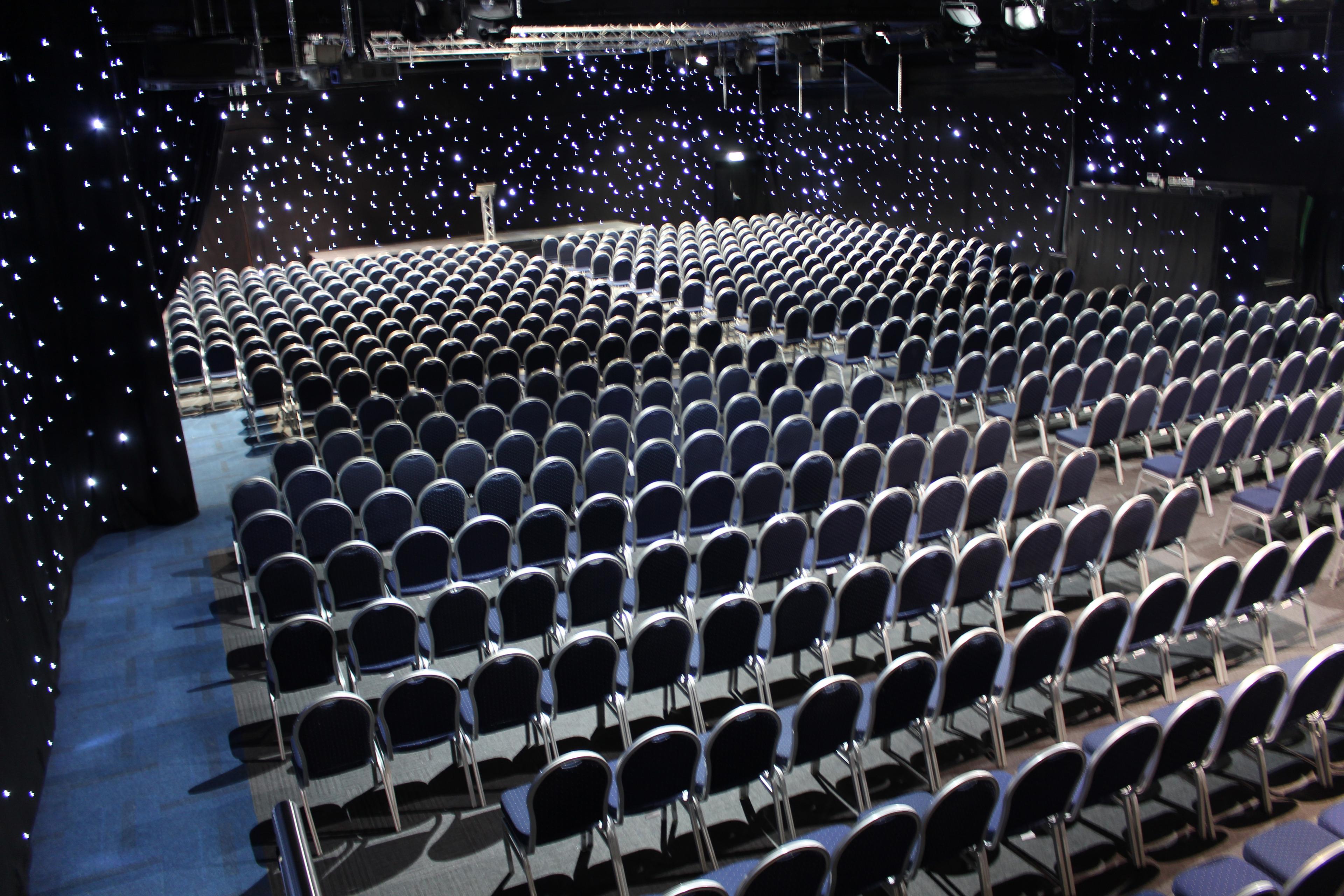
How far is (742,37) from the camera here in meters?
16.7

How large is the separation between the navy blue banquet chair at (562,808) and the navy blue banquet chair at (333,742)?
0.74 meters

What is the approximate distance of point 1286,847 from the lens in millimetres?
3594

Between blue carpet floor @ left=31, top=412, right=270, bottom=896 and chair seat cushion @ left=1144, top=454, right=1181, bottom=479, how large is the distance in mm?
6622

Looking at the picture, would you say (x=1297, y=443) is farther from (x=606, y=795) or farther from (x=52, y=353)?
(x=52, y=353)

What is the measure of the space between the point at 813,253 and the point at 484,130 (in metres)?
9.65

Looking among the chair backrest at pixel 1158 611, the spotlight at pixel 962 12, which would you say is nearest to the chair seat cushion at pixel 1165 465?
the chair backrest at pixel 1158 611

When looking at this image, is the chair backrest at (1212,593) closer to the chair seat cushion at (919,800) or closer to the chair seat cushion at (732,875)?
the chair seat cushion at (919,800)

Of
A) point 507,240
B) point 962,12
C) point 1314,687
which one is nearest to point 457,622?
point 1314,687

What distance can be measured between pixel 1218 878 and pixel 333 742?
11.7 feet

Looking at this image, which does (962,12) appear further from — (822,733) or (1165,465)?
(822,733)

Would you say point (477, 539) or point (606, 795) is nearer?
point (606, 795)

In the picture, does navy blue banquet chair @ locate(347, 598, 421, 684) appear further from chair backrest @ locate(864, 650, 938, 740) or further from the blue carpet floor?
chair backrest @ locate(864, 650, 938, 740)

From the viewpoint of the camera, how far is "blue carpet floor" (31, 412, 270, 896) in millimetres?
4359

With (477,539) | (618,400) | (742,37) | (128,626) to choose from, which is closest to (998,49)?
(742,37)
